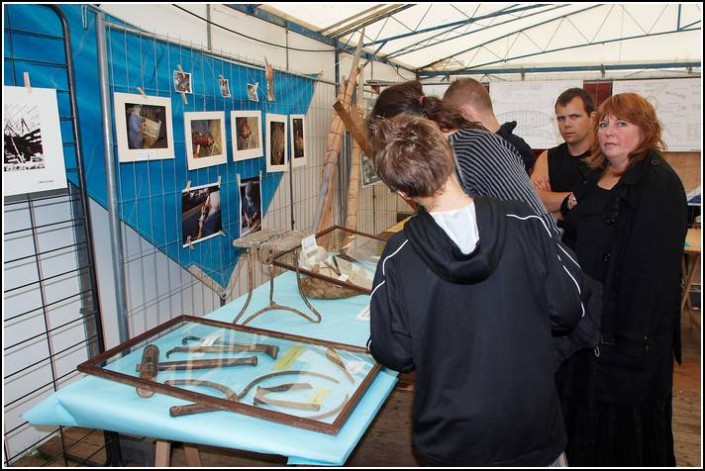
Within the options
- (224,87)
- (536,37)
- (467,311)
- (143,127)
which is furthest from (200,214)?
(536,37)

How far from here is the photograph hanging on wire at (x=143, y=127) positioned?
174 cm

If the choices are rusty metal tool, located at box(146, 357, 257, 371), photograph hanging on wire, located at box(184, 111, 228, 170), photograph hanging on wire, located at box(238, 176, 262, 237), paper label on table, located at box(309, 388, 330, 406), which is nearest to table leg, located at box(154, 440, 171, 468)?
rusty metal tool, located at box(146, 357, 257, 371)

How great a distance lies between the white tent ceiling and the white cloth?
3953 millimetres

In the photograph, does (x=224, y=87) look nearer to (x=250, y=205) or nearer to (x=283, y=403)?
(x=250, y=205)

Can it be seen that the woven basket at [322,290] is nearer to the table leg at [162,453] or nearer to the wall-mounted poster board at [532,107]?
the table leg at [162,453]

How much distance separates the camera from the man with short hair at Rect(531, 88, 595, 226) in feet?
7.58

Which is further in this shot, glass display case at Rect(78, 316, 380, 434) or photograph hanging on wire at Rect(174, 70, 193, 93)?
photograph hanging on wire at Rect(174, 70, 193, 93)

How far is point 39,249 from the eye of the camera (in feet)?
6.35

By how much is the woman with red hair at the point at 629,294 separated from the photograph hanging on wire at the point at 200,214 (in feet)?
4.96

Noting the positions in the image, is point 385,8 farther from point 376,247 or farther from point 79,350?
point 79,350

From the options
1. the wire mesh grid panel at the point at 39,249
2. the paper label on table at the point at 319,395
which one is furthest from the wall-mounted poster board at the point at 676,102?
the wire mesh grid panel at the point at 39,249

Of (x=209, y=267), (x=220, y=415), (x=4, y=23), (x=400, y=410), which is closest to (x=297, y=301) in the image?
(x=209, y=267)

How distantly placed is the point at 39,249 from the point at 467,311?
68.7 inches

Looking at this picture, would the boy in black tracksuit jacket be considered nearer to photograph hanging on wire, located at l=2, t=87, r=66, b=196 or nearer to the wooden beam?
photograph hanging on wire, located at l=2, t=87, r=66, b=196
